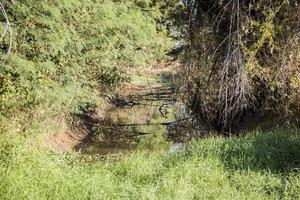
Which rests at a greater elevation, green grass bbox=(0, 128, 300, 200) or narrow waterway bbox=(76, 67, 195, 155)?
green grass bbox=(0, 128, 300, 200)

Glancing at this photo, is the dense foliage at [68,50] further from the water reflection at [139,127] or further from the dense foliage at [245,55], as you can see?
the dense foliage at [245,55]

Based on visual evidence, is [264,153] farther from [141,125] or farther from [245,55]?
[141,125]

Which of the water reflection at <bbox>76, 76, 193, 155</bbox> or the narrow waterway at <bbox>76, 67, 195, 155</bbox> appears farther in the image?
the water reflection at <bbox>76, 76, 193, 155</bbox>

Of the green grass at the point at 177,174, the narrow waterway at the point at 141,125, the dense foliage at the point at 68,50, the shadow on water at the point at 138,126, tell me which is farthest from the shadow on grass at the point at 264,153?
the shadow on water at the point at 138,126

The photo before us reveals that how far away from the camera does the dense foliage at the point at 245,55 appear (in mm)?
10453

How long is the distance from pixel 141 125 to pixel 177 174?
12.8 m

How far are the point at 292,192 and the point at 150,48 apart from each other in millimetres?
12171

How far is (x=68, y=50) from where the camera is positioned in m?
11.5

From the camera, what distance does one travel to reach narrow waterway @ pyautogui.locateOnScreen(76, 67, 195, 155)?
15.1m

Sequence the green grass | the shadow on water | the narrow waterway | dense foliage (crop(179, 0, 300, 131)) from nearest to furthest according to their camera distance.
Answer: the green grass
dense foliage (crop(179, 0, 300, 131))
the narrow waterway
the shadow on water

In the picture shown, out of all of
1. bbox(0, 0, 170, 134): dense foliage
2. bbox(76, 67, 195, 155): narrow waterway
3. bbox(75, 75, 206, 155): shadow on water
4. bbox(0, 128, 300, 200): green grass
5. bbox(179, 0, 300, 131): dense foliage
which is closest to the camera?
bbox(0, 128, 300, 200): green grass

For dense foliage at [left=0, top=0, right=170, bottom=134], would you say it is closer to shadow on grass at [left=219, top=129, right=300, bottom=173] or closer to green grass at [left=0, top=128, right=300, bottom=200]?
green grass at [left=0, top=128, right=300, bottom=200]

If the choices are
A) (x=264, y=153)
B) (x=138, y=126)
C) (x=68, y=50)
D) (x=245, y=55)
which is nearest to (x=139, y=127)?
(x=138, y=126)

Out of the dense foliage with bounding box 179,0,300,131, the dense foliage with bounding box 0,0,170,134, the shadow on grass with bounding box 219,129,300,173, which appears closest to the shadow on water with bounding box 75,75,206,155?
the dense foliage with bounding box 179,0,300,131
